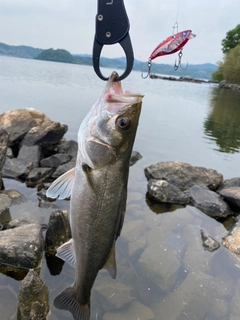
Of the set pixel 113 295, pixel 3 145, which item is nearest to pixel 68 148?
pixel 3 145

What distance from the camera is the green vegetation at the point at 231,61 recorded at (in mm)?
78062

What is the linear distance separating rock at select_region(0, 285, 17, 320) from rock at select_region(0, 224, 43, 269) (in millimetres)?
500

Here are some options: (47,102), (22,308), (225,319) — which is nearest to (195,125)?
(47,102)

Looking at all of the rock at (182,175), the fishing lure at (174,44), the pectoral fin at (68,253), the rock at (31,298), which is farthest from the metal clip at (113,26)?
the rock at (182,175)

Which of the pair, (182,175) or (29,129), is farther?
(29,129)

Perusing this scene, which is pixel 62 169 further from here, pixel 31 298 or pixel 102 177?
pixel 102 177

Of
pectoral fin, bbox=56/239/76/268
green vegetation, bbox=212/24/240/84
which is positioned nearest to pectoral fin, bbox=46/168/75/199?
pectoral fin, bbox=56/239/76/268

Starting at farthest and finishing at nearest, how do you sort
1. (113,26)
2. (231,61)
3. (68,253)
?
(231,61) → (68,253) → (113,26)

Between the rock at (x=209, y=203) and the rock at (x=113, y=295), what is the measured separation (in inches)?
176

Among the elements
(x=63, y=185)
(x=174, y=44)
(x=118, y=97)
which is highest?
(x=174, y=44)

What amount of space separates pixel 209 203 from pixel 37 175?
5748mm

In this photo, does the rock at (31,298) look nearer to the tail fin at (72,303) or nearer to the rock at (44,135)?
the tail fin at (72,303)

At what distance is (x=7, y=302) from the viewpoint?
527cm

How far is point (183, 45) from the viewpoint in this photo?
254 inches
